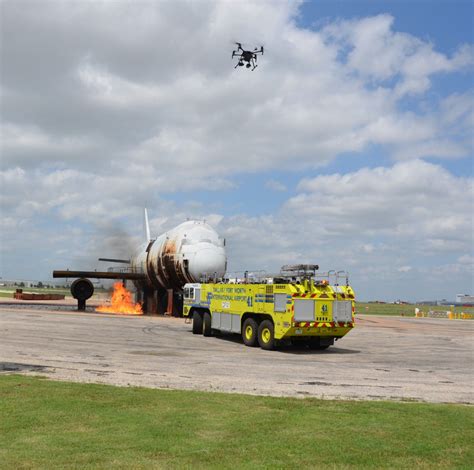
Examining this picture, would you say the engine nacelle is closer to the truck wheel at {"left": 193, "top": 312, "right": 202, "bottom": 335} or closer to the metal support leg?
the metal support leg

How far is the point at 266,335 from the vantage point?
71.1 feet

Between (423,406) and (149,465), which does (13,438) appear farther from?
(423,406)

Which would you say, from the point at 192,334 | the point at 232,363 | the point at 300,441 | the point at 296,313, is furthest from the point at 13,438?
the point at 192,334

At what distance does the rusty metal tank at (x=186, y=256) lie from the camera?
3903cm

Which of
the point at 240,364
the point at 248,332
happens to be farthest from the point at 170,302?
the point at 240,364

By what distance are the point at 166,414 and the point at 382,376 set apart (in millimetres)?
7860

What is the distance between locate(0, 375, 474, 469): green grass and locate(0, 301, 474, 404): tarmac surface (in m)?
1.68

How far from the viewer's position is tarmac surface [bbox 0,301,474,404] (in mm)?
12523

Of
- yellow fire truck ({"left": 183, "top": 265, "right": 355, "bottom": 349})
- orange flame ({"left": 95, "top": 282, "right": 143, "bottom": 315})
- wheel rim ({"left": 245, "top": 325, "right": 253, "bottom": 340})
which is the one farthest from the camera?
orange flame ({"left": 95, "top": 282, "right": 143, "bottom": 315})

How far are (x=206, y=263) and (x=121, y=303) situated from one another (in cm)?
1895

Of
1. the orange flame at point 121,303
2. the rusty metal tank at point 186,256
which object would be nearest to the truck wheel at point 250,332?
the rusty metal tank at point 186,256

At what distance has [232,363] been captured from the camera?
16.7m

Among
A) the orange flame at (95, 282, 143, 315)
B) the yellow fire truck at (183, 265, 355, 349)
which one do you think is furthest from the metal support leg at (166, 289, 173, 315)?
the yellow fire truck at (183, 265, 355, 349)

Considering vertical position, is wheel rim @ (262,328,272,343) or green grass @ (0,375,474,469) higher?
wheel rim @ (262,328,272,343)
